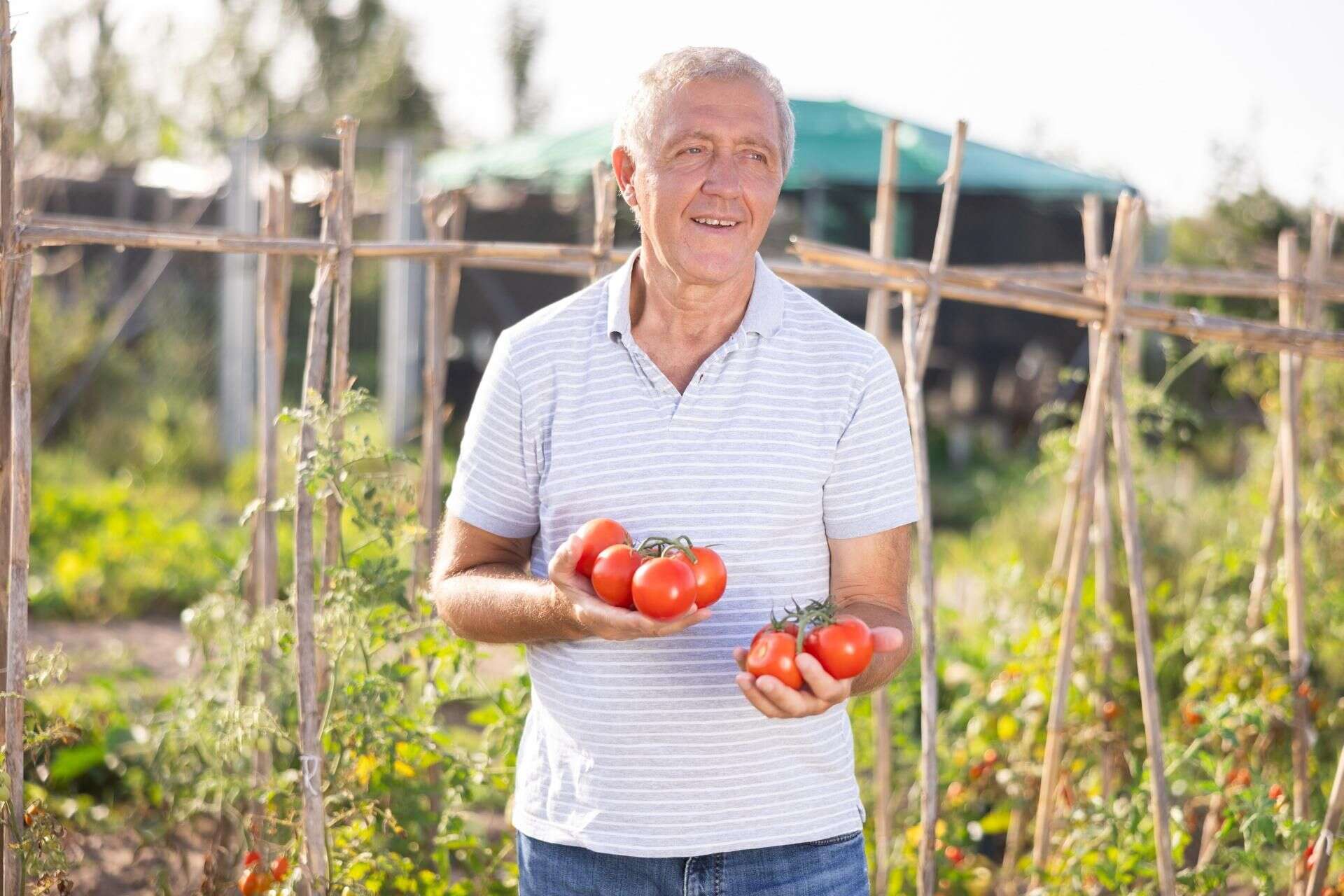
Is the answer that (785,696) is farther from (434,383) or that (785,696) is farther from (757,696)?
(434,383)

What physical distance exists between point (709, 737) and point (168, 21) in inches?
767

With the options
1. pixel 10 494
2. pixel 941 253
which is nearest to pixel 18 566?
pixel 10 494

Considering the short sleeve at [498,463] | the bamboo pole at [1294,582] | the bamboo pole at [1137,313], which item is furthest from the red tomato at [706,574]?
the bamboo pole at [1294,582]

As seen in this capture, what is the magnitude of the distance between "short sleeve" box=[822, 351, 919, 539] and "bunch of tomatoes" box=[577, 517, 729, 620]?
193mm

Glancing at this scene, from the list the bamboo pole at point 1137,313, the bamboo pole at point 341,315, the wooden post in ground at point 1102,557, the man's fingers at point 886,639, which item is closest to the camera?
the man's fingers at point 886,639

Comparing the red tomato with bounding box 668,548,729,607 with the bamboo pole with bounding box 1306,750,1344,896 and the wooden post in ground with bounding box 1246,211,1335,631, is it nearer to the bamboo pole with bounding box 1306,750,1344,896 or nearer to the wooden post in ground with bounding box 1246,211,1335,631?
the bamboo pole with bounding box 1306,750,1344,896

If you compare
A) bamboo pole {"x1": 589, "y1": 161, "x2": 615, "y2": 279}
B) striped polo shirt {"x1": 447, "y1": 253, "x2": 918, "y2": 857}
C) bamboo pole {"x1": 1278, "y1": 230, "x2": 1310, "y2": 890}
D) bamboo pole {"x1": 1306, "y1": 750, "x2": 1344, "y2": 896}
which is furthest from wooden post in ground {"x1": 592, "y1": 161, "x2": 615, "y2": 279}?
bamboo pole {"x1": 1306, "y1": 750, "x2": 1344, "y2": 896}

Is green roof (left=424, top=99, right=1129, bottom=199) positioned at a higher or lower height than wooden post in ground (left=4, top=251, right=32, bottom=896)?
higher

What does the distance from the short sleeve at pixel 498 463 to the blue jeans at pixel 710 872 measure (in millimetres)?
460

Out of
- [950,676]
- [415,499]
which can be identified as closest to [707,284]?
[415,499]

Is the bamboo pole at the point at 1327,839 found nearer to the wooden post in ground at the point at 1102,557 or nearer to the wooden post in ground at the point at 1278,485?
the wooden post in ground at the point at 1102,557

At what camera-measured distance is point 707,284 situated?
181cm

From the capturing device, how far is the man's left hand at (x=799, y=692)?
159cm

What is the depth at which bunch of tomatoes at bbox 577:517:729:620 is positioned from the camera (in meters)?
1.60
